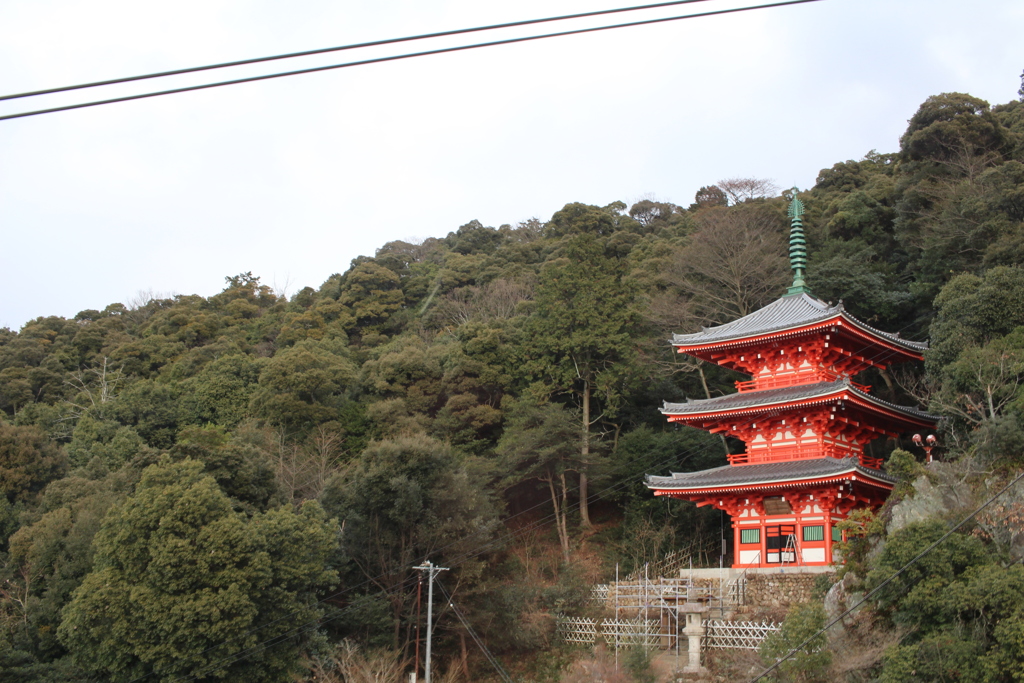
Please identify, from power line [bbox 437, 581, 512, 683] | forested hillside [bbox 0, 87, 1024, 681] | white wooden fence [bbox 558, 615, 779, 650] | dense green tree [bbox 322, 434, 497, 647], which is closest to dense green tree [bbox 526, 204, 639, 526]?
forested hillside [bbox 0, 87, 1024, 681]

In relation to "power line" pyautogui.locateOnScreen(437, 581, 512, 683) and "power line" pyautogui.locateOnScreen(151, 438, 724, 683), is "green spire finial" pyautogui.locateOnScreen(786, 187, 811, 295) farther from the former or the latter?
"power line" pyautogui.locateOnScreen(437, 581, 512, 683)

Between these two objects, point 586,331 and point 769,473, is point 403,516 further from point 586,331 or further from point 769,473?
point 586,331

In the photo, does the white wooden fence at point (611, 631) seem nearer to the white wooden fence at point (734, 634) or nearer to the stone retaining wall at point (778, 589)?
the white wooden fence at point (734, 634)

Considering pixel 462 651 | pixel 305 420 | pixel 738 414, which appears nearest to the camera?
pixel 738 414

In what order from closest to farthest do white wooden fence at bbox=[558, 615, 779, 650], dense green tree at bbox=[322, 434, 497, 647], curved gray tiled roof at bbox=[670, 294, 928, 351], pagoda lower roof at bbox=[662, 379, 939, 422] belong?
white wooden fence at bbox=[558, 615, 779, 650] < pagoda lower roof at bbox=[662, 379, 939, 422] < curved gray tiled roof at bbox=[670, 294, 928, 351] < dense green tree at bbox=[322, 434, 497, 647]

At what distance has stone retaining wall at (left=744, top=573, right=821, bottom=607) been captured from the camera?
757 inches

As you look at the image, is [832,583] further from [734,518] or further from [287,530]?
[287,530]

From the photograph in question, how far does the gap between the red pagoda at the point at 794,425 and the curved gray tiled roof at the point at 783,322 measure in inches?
1.4

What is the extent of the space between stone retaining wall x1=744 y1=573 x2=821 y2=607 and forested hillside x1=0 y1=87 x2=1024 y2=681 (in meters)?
2.75

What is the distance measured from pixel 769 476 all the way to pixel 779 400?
193 centimetres

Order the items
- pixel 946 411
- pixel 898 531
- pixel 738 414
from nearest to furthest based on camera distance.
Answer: pixel 898 531
pixel 946 411
pixel 738 414

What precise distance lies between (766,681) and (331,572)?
421 inches

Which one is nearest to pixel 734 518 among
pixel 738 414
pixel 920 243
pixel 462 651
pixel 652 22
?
pixel 738 414

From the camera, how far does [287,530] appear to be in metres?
20.5
